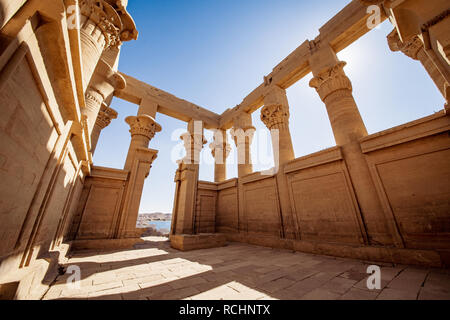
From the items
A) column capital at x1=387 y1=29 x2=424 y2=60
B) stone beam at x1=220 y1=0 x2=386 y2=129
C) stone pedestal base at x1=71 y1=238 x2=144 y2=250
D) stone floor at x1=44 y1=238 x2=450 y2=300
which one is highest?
stone beam at x1=220 y1=0 x2=386 y2=129

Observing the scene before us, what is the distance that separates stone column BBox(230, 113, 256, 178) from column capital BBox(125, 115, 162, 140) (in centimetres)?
551

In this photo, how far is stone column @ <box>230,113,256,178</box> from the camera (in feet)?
33.3

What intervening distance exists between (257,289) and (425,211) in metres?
4.67

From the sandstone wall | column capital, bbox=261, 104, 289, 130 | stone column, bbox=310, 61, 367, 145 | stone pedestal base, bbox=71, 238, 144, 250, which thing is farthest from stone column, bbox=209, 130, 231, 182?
stone column, bbox=310, 61, 367, 145

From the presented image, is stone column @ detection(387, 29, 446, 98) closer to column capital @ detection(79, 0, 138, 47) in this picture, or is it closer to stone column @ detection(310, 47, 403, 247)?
stone column @ detection(310, 47, 403, 247)

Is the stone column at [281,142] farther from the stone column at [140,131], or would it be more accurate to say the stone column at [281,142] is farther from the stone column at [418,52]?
the stone column at [140,131]

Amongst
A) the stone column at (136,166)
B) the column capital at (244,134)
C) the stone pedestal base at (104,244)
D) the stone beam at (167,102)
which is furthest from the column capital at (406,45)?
the stone pedestal base at (104,244)

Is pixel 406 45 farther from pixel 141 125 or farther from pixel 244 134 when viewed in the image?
pixel 141 125

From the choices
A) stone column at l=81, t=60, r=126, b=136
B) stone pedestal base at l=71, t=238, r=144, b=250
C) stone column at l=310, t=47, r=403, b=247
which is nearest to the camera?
stone column at l=310, t=47, r=403, b=247

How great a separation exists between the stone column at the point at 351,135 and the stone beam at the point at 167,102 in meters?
7.86

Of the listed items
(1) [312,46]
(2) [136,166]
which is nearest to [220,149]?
(2) [136,166]

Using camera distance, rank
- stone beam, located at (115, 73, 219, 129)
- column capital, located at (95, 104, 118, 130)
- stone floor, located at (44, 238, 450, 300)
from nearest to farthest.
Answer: stone floor, located at (44, 238, 450, 300)
column capital, located at (95, 104, 118, 130)
stone beam, located at (115, 73, 219, 129)

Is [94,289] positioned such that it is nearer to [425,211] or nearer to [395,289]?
[395,289]
